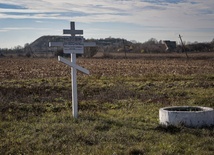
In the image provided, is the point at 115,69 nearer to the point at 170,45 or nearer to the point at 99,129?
the point at 99,129

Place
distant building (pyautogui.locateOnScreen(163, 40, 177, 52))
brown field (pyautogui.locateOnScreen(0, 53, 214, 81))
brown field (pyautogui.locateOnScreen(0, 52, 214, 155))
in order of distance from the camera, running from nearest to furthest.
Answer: brown field (pyautogui.locateOnScreen(0, 52, 214, 155)), brown field (pyautogui.locateOnScreen(0, 53, 214, 81)), distant building (pyautogui.locateOnScreen(163, 40, 177, 52))

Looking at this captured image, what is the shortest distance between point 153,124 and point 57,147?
10.1ft

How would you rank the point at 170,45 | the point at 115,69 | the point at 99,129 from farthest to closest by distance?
the point at 170,45 → the point at 115,69 → the point at 99,129

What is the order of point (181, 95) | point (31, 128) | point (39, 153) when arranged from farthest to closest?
point (181, 95) < point (31, 128) < point (39, 153)

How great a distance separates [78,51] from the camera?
10.3 m

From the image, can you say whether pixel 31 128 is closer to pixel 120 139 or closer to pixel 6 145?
pixel 6 145

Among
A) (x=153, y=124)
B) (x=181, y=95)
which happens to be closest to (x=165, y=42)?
(x=181, y=95)

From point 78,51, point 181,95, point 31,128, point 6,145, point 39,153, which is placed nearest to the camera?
point 39,153

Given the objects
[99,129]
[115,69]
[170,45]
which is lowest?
[99,129]

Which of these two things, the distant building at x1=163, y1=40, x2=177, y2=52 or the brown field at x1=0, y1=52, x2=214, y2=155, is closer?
the brown field at x1=0, y1=52, x2=214, y2=155

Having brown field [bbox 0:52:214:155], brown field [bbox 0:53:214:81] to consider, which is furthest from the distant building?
brown field [bbox 0:52:214:155]

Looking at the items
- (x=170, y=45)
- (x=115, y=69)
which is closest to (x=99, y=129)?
(x=115, y=69)

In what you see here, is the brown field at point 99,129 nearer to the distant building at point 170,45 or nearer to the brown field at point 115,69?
the brown field at point 115,69

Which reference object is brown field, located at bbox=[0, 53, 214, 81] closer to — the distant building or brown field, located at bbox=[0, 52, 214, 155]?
brown field, located at bbox=[0, 52, 214, 155]
